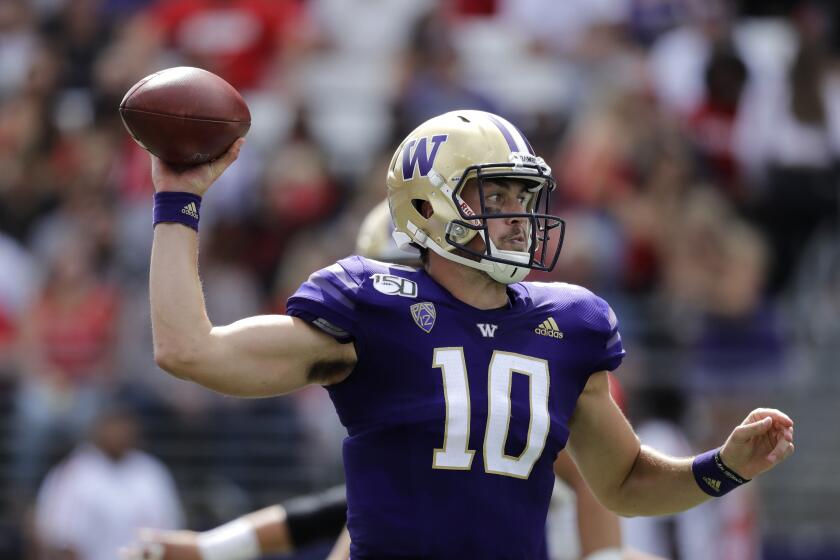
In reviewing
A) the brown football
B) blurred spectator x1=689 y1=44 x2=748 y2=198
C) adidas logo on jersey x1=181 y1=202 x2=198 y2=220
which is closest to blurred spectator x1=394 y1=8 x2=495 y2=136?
blurred spectator x1=689 y1=44 x2=748 y2=198

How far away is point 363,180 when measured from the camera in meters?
10.3

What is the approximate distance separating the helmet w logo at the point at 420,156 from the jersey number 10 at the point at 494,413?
20.8 inches

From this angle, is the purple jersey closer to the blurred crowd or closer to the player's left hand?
the player's left hand

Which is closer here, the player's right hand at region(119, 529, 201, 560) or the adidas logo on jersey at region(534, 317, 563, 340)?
the adidas logo on jersey at region(534, 317, 563, 340)

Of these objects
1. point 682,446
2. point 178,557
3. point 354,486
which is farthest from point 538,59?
point 354,486

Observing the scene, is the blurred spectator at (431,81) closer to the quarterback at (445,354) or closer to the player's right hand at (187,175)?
the quarterback at (445,354)

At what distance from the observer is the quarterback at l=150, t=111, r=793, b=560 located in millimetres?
3836

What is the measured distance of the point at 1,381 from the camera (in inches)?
376

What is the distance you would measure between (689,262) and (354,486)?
5838mm

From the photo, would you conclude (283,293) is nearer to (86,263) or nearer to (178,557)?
(86,263)

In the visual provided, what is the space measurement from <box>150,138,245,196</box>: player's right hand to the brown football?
2 cm

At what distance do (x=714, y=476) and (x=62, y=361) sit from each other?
6.02 meters

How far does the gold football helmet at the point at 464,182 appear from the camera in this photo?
13.6 feet

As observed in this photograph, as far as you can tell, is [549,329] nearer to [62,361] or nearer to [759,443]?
[759,443]
